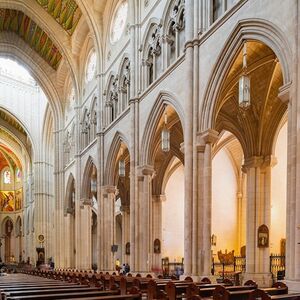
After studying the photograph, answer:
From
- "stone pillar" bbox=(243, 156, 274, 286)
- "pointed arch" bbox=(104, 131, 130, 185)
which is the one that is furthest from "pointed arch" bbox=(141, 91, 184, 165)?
"stone pillar" bbox=(243, 156, 274, 286)

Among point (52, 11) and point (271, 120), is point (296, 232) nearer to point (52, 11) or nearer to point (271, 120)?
point (271, 120)

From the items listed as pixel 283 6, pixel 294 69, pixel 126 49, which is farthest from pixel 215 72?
pixel 126 49

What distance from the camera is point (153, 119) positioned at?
65.7 ft

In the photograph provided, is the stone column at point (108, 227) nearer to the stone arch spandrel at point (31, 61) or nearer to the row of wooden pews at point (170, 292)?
the row of wooden pews at point (170, 292)

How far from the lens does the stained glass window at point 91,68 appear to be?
3123 cm

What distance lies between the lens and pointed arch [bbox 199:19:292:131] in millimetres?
11344

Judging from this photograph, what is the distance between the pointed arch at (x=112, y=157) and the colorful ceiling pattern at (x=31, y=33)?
13.3m

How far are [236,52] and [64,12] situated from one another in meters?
20.1

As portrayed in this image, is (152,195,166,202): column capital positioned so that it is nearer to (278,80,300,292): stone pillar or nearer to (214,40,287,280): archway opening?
(214,40,287,280): archway opening

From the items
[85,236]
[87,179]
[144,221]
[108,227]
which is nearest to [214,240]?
[108,227]

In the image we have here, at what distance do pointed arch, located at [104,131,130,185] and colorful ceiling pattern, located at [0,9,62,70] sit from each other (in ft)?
43.6

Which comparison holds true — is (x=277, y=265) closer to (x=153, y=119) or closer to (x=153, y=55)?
(x=153, y=119)

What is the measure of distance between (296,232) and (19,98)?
140 feet

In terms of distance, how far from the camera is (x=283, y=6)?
11.5m
